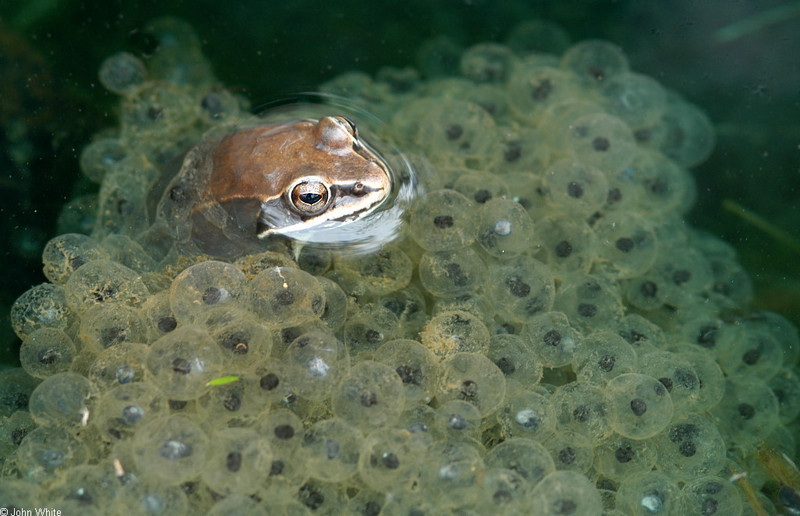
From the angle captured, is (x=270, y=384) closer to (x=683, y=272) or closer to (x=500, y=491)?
(x=500, y=491)

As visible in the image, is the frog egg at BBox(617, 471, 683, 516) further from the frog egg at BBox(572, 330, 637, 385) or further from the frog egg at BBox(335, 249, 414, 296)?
the frog egg at BBox(335, 249, 414, 296)

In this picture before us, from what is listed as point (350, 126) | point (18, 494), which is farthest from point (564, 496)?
point (350, 126)

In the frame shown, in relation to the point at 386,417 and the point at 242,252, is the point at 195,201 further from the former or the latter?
the point at 386,417

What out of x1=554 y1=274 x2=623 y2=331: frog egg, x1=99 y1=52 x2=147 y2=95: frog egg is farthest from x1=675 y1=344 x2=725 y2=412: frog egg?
x1=99 y1=52 x2=147 y2=95: frog egg

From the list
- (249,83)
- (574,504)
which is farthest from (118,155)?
(574,504)

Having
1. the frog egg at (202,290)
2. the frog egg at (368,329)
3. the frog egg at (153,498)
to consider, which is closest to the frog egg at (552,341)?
the frog egg at (368,329)

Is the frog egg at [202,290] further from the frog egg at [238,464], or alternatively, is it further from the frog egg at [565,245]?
the frog egg at [565,245]

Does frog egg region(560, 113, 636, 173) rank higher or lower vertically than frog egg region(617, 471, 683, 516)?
higher
